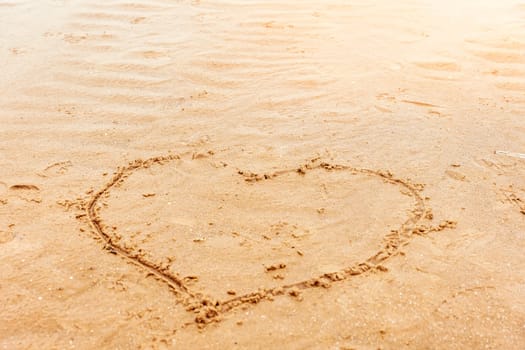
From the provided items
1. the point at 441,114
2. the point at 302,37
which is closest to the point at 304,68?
the point at 302,37

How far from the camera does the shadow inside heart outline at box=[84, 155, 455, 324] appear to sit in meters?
2.01

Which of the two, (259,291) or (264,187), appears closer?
(259,291)

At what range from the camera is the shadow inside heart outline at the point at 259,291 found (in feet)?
6.60

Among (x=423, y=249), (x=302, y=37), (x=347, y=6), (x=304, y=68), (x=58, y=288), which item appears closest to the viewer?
(x=58, y=288)

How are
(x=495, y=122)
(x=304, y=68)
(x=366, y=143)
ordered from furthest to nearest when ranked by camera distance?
1. (x=304, y=68)
2. (x=495, y=122)
3. (x=366, y=143)

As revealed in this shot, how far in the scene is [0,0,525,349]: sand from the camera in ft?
6.41

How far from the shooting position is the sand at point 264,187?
1.95 metres

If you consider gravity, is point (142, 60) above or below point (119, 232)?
above

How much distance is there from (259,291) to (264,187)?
0.81 meters

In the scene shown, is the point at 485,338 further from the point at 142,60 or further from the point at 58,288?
the point at 142,60

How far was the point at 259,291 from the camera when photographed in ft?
6.77

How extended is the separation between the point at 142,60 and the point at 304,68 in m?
1.44

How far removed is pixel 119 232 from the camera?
241 cm

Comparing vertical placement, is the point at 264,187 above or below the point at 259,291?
above
